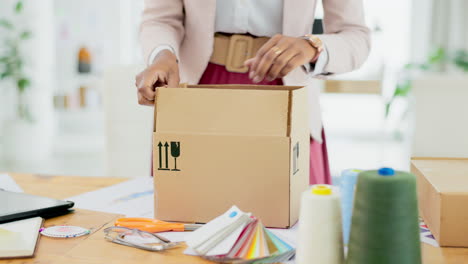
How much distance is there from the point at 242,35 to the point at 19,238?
0.72m

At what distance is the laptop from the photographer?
971 mm

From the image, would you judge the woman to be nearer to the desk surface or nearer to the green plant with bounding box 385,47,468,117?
the desk surface

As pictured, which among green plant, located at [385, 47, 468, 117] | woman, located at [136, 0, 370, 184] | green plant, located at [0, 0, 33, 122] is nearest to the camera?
woman, located at [136, 0, 370, 184]

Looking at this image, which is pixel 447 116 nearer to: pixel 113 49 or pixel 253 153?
pixel 253 153

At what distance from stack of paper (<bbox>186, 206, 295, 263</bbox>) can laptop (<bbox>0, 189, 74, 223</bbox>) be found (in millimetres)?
309

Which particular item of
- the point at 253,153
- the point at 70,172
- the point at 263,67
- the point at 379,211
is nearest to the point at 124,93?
the point at 263,67

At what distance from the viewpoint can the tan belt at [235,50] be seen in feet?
4.53

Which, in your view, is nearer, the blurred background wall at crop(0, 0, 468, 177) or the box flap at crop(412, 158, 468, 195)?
the box flap at crop(412, 158, 468, 195)

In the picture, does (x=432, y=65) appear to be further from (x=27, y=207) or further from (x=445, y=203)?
(x=27, y=207)

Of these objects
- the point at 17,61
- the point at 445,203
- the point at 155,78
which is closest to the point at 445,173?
the point at 445,203

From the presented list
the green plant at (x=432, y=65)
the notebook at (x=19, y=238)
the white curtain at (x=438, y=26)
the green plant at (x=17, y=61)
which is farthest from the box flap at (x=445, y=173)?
the white curtain at (x=438, y=26)

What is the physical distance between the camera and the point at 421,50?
6.10m

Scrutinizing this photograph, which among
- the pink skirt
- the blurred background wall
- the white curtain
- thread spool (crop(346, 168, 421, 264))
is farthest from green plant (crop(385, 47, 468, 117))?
thread spool (crop(346, 168, 421, 264))

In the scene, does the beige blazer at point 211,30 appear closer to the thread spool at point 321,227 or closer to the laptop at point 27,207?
the laptop at point 27,207
